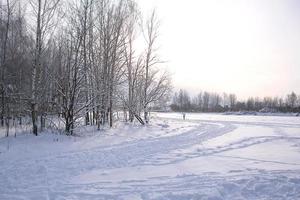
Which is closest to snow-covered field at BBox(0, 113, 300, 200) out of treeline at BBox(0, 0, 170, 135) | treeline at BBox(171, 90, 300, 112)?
treeline at BBox(0, 0, 170, 135)

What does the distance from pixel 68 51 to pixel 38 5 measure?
299cm

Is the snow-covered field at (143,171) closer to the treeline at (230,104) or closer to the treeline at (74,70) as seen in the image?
the treeline at (74,70)

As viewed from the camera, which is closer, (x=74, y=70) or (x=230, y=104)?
(x=74, y=70)

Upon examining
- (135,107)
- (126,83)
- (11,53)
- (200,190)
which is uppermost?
(11,53)

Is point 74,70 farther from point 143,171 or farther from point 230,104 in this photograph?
point 230,104

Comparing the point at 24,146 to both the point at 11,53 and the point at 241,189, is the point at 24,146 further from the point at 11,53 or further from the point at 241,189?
the point at 11,53

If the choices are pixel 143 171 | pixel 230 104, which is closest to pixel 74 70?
pixel 143 171

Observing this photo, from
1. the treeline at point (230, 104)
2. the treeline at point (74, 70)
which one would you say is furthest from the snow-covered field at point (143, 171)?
the treeline at point (230, 104)

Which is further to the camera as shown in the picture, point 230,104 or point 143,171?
point 230,104

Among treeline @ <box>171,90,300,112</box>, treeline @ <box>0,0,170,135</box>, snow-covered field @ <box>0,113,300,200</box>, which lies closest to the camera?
snow-covered field @ <box>0,113,300,200</box>

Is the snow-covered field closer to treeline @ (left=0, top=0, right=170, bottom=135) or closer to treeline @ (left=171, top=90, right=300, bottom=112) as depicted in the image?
treeline @ (left=0, top=0, right=170, bottom=135)

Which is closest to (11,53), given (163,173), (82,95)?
(82,95)

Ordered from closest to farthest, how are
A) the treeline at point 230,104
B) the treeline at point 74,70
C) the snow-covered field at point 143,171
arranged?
the snow-covered field at point 143,171 → the treeline at point 74,70 → the treeline at point 230,104

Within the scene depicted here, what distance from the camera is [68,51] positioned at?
17438 mm
